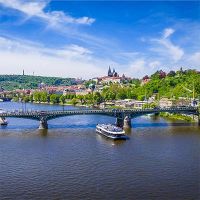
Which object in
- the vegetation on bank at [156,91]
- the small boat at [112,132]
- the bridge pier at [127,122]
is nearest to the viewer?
the small boat at [112,132]

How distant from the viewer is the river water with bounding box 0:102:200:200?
886 inches

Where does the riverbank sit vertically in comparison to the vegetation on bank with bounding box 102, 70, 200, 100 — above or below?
below

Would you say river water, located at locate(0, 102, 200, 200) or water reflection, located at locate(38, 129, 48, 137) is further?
water reflection, located at locate(38, 129, 48, 137)

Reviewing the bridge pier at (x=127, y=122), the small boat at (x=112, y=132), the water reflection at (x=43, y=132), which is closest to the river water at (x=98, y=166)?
the water reflection at (x=43, y=132)

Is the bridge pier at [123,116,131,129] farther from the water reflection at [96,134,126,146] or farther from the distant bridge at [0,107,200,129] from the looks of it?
the water reflection at [96,134,126,146]

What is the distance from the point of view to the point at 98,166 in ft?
90.4

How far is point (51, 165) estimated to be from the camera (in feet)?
91.9

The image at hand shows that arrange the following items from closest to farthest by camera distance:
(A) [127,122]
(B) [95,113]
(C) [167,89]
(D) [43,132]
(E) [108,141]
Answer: (E) [108,141] < (D) [43,132] < (B) [95,113] < (A) [127,122] < (C) [167,89]

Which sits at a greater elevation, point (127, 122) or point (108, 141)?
point (127, 122)

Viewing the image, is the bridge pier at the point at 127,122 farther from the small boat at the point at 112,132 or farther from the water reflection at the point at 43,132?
the water reflection at the point at 43,132

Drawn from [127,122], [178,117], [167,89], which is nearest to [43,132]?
[127,122]

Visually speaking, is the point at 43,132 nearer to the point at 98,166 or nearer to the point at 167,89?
the point at 98,166

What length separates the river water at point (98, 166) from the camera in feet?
73.9

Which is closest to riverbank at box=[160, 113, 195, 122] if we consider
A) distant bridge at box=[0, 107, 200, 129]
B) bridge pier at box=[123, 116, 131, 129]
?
distant bridge at box=[0, 107, 200, 129]
